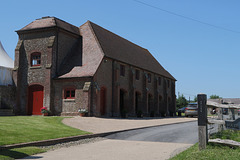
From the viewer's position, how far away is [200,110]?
8.09 m

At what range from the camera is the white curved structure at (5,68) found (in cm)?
2670

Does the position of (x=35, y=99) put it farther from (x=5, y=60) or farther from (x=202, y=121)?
(x=202, y=121)

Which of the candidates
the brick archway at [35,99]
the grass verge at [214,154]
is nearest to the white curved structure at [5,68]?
the brick archway at [35,99]

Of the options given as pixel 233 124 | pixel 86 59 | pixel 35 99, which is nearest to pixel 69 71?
pixel 86 59

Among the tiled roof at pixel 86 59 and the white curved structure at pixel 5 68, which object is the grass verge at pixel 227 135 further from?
the white curved structure at pixel 5 68

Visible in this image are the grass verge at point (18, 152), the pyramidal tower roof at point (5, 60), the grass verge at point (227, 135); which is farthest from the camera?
the pyramidal tower roof at point (5, 60)

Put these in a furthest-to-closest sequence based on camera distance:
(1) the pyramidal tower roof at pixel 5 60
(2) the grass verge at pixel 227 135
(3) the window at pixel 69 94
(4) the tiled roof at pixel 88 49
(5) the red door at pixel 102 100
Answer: (1) the pyramidal tower roof at pixel 5 60 < (5) the red door at pixel 102 100 < (4) the tiled roof at pixel 88 49 < (3) the window at pixel 69 94 < (2) the grass verge at pixel 227 135

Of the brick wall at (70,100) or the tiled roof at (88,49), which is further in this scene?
the tiled roof at (88,49)

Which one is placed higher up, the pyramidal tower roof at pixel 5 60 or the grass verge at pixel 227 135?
the pyramidal tower roof at pixel 5 60

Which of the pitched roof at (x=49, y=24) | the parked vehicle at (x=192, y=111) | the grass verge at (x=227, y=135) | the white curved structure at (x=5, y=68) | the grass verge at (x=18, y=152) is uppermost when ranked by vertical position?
the pitched roof at (x=49, y=24)

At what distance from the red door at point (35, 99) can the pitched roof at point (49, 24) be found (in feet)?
19.8

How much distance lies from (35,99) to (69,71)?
443 cm

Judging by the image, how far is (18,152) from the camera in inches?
327

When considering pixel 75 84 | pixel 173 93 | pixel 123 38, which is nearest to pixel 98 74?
pixel 75 84
